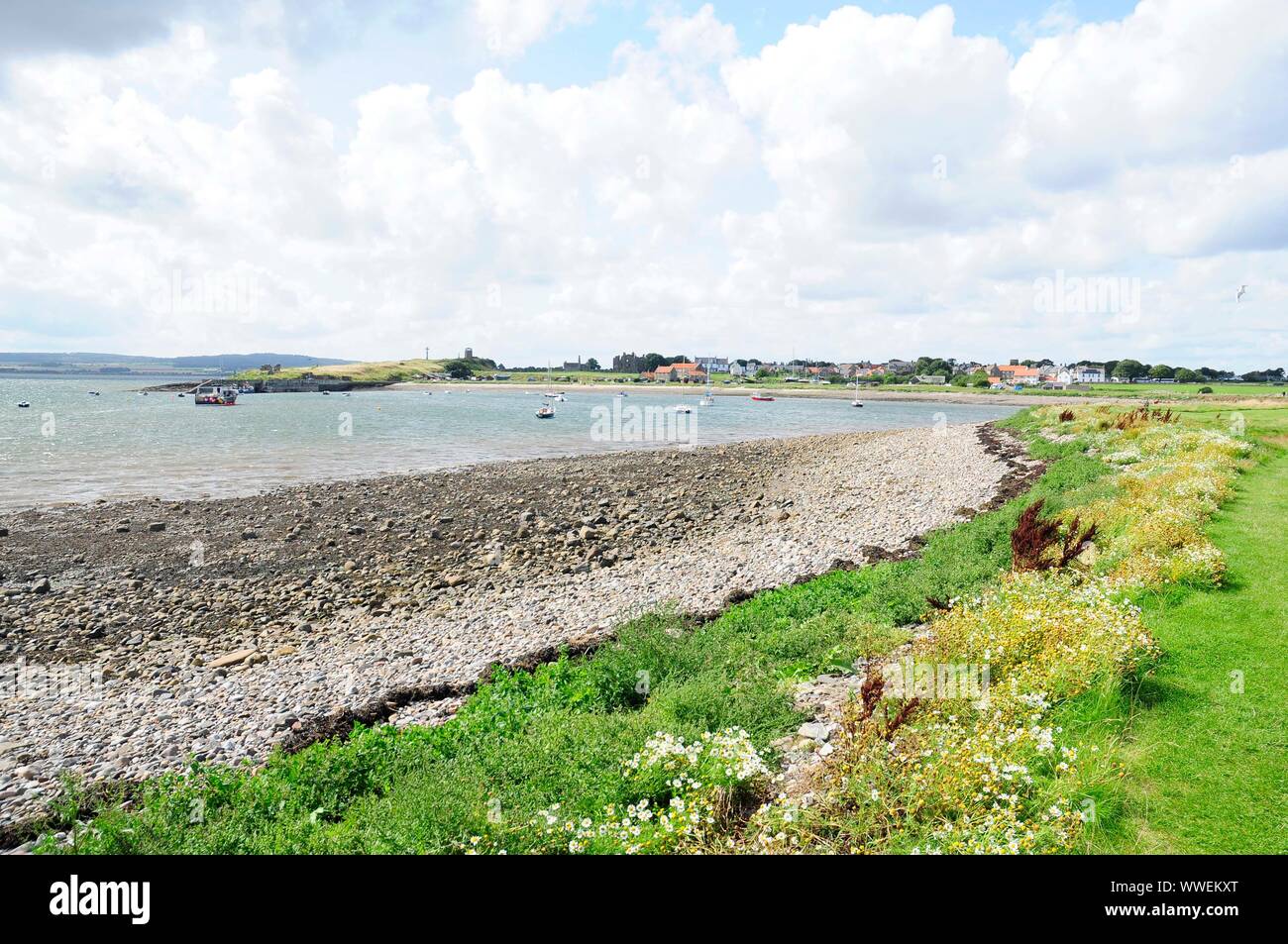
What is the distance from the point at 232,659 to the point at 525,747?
27.5ft

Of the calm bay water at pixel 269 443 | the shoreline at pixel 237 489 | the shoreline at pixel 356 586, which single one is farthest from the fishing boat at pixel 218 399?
the shoreline at pixel 356 586

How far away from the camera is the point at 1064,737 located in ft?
22.5

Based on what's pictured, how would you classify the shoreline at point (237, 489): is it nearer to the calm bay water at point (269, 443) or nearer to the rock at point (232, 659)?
the calm bay water at point (269, 443)

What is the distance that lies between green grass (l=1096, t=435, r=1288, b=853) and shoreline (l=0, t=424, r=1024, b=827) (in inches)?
325

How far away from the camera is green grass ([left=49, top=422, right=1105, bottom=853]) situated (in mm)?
6516

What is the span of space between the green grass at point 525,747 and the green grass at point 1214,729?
330cm

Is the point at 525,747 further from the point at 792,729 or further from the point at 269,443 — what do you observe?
the point at 269,443

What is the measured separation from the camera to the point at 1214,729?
6.94 metres

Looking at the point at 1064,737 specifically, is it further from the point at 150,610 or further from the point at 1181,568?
the point at 150,610

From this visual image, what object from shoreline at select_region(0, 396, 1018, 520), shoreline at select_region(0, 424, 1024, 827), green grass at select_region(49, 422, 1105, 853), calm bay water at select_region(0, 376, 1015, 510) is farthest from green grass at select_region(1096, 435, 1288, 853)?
calm bay water at select_region(0, 376, 1015, 510)

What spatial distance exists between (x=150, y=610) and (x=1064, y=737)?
59.8ft

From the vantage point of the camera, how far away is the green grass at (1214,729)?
554 centimetres

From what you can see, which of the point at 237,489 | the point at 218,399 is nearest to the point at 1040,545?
the point at 237,489
